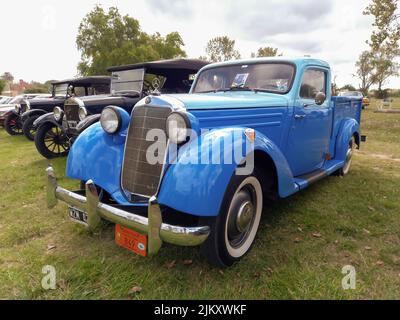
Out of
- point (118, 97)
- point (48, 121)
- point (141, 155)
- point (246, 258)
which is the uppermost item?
point (118, 97)

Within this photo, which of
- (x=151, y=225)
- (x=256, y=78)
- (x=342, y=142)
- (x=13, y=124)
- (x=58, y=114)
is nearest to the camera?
(x=151, y=225)

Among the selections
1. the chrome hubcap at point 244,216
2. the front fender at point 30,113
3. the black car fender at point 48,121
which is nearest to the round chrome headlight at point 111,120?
the chrome hubcap at point 244,216

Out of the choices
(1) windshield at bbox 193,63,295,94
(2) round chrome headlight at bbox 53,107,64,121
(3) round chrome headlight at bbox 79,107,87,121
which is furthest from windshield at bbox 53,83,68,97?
(1) windshield at bbox 193,63,295,94

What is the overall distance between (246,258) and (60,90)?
29.8ft

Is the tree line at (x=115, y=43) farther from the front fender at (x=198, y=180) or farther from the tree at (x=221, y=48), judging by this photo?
the front fender at (x=198, y=180)

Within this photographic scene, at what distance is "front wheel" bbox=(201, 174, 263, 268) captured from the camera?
2135 millimetres

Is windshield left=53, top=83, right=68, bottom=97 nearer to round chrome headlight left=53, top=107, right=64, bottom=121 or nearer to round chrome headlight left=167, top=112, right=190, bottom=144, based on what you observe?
round chrome headlight left=53, top=107, right=64, bottom=121

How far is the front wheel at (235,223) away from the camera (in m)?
2.13

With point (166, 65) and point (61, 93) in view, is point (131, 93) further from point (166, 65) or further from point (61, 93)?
point (61, 93)

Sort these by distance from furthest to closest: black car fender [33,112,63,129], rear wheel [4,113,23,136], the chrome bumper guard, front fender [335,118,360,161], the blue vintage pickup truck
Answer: rear wheel [4,113,23,136] < black car fender [33,112,63,129] < front fender [335,118,360,161] < the blue vintage pickup truck < the chrome bumper guard

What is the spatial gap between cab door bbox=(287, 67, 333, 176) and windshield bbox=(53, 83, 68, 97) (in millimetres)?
7975

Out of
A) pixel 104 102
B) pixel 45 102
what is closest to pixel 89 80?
pixel 45 102

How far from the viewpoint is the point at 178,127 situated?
223 centimetres
